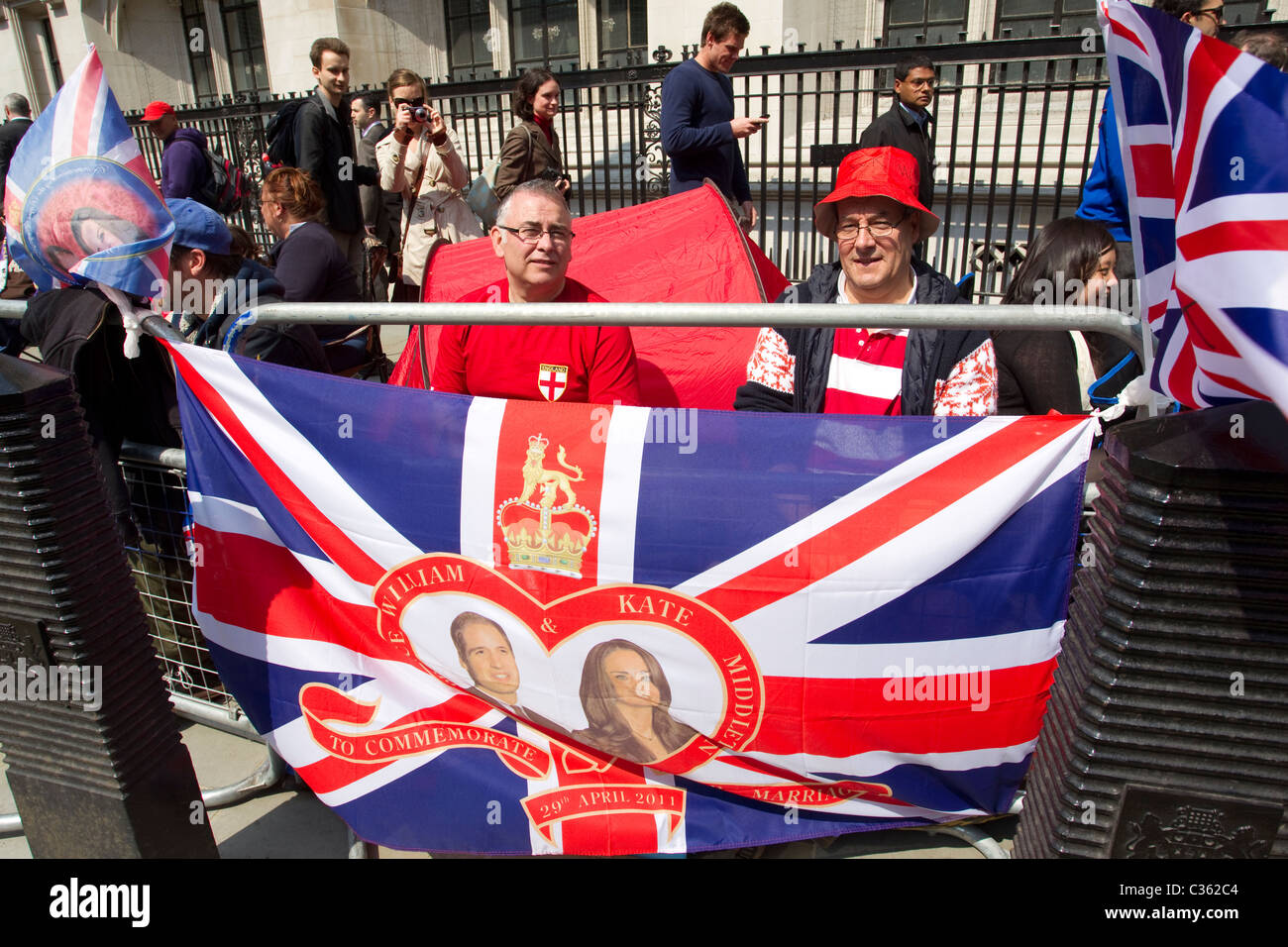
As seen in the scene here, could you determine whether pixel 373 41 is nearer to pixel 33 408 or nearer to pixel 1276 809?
pixel 33 408

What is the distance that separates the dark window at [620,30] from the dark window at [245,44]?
8908 mm

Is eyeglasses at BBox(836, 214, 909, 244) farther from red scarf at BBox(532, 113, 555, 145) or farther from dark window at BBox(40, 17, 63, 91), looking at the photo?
dark window at BBox(40, 17, 63, 91)

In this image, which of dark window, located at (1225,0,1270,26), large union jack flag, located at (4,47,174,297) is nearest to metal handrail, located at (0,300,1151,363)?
large union jack flag, located at (4,47,174,297)

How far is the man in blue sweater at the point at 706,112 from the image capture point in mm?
5258

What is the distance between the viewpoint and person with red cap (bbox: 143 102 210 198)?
759 cm

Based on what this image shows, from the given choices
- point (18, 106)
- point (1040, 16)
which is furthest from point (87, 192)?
point (1040, 16)

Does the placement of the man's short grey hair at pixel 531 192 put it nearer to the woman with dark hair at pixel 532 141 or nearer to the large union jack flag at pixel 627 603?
the large union jack flag at pixel 627 603

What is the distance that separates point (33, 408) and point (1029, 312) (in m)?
2.24

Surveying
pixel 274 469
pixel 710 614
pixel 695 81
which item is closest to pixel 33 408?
pixel 274 469

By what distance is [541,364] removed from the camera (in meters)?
2.98

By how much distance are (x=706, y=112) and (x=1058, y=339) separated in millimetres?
3365

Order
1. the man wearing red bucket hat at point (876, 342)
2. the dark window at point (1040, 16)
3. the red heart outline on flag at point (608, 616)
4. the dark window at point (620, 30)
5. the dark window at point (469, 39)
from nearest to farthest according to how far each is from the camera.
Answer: the red heart outline on flag at point (608, 616), the man wearing red bucket hat at point (876, 342), the dark window at point (1040, 16), the dark window at point (620, 30), the dark window at point (469, 39)

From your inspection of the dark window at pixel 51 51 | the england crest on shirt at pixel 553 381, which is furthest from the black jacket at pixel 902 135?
the dark window at pixel 51 51

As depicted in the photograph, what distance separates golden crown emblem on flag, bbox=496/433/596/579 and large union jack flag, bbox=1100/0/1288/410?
1230mm
